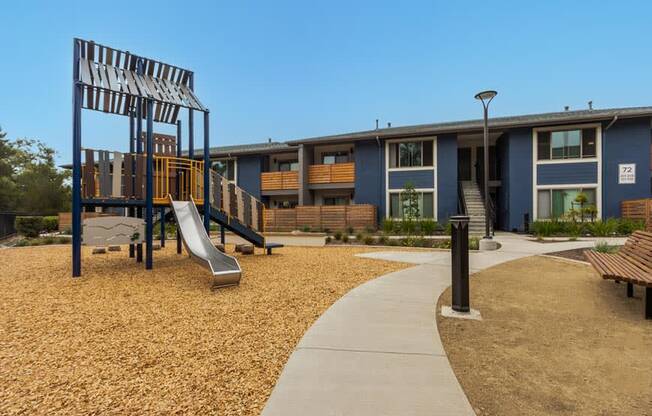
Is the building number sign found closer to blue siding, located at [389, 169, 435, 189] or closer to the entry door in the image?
the entry door

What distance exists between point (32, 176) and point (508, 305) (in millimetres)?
43503

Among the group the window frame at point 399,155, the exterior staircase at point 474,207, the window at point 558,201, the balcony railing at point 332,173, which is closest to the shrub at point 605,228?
the window at point 558,201

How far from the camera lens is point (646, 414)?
8.11 feet

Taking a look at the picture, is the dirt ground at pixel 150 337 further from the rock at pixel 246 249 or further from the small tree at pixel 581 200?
the small tree at pixel 581 200

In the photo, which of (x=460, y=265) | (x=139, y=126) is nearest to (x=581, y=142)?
(x=460, y=265)

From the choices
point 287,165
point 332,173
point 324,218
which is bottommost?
point 324,218

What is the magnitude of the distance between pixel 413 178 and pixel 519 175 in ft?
21.2

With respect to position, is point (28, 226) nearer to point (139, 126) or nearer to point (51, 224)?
point (51, 224)

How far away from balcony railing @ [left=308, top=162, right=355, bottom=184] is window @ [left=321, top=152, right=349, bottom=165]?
1671 millimetres

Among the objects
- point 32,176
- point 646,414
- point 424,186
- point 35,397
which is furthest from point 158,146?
point 32,176

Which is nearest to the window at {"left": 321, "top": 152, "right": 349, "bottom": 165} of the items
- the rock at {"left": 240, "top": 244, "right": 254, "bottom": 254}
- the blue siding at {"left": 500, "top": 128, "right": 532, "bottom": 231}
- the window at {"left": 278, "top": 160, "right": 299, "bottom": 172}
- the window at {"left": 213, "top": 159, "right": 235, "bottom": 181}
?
the window at {"left": 278, "top": 160, "right": 299, "bottom": 172}

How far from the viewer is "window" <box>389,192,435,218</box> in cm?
2186

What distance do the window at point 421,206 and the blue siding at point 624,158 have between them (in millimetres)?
9660

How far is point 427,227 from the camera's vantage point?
→ 19.4m
